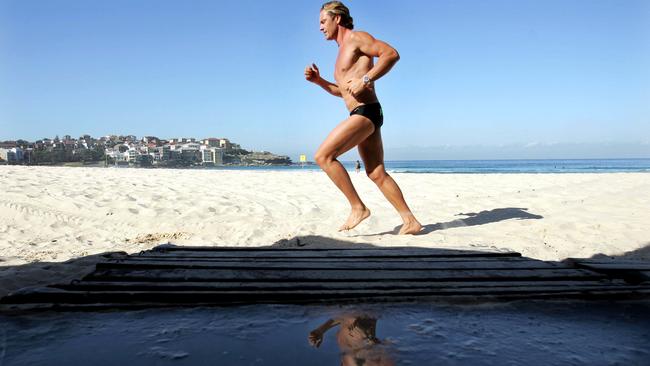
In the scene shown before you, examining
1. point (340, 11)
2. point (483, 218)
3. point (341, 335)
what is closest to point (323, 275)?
point (341, 335)

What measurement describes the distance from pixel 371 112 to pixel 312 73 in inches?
36.8

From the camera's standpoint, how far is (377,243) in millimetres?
4285

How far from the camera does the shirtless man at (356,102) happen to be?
4135 millimetres

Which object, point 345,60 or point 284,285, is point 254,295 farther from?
point 345,60

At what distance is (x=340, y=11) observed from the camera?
176 inches

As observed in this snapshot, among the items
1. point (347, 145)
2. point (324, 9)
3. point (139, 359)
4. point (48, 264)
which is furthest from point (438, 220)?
point (139, 359)

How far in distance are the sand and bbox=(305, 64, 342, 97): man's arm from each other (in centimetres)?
154

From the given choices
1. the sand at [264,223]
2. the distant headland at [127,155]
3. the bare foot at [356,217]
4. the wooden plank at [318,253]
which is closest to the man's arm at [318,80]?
the bare foot at [356,217]

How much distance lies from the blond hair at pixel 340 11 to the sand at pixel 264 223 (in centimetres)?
219

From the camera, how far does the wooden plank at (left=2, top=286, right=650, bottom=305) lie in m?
1.92

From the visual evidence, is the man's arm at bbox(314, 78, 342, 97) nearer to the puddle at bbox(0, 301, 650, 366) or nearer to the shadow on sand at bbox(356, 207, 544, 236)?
the shadow on sand at bbox(356, 207, 544, 236)

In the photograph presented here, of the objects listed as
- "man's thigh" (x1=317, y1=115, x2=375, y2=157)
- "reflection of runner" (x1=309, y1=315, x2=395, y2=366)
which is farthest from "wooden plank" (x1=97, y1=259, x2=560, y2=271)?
"man's thigh" (x1=317, y1=115, x2=375, y2=157)

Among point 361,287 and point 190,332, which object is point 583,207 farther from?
point 190,332

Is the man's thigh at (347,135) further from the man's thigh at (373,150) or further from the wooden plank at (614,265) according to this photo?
the wooden plank at (614,265)
